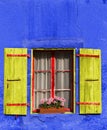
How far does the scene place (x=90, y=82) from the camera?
12.4m

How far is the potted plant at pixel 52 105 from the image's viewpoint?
12.4m

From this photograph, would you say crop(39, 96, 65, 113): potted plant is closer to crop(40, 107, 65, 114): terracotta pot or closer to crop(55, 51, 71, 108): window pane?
crop(40, 107, 65, 114): terracotta pot

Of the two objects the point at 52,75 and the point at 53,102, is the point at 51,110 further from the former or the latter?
the point at 52,75

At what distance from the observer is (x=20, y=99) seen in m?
12.3

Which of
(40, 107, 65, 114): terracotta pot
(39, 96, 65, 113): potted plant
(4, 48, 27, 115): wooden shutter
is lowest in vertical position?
(40, 107, 65, 114): terracotta pot

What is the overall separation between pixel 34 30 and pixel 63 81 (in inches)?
50.0

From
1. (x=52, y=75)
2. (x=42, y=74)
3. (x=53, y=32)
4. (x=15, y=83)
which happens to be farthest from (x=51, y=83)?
(x=53, y=32)

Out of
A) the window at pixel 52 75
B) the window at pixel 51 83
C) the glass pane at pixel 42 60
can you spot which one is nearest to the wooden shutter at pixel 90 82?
the window at pixel 51 83

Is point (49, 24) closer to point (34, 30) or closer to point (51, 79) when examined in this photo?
point (34, 30)

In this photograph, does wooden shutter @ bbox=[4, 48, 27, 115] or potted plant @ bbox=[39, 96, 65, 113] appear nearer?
wooden shutter @ bbox=[4, 48, 27, 115]

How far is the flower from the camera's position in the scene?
1246 centimetres

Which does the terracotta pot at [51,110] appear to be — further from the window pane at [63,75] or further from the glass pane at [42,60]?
the glass pane at [42,60]

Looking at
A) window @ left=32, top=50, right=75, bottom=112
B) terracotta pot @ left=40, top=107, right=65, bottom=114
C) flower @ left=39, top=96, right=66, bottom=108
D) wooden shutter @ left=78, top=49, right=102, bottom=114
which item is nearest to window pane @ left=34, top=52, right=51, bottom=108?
window @ left=32, top=50, right=75, bottom=112

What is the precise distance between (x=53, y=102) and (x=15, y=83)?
907mm
